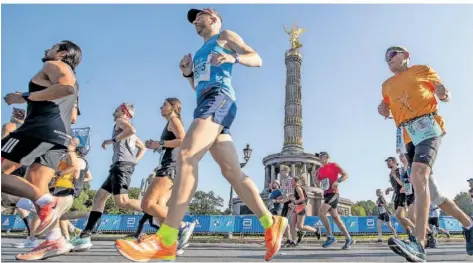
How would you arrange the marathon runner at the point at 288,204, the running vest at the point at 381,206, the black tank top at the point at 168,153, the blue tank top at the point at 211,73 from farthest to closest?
the running vest at the point at 381,206 → the marathon runner at the point at 288,204 → the black tank top at the point at 168,153 → the blue tank top at the point at 211,73

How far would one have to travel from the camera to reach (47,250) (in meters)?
4.36

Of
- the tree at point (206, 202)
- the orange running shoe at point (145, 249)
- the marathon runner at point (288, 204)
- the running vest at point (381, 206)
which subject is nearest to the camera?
the orange running shoe at point (145, 249)

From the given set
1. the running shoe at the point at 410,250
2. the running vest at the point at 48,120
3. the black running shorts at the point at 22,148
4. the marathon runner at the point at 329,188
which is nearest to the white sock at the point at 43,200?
the black running shorts at the point at 22,148

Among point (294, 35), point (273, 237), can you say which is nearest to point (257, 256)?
point (273, 237)

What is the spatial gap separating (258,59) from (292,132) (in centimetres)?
5917

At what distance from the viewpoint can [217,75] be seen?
11.2 ft

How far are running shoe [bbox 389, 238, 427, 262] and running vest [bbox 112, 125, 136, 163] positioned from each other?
4260 millimetres

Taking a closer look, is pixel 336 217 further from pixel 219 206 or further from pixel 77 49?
pixel 219 206

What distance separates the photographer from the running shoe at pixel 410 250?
3.79 m

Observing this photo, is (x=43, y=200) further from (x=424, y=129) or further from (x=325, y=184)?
(x=325, y=184)

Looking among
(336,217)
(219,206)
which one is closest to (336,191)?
(336,217)

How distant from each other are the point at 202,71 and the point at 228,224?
18581mm

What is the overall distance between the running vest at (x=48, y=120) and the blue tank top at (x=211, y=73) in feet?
4.98

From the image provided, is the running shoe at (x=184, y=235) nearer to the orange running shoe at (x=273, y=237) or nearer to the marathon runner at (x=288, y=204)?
the orange running shoe at (x=273, y=237)
